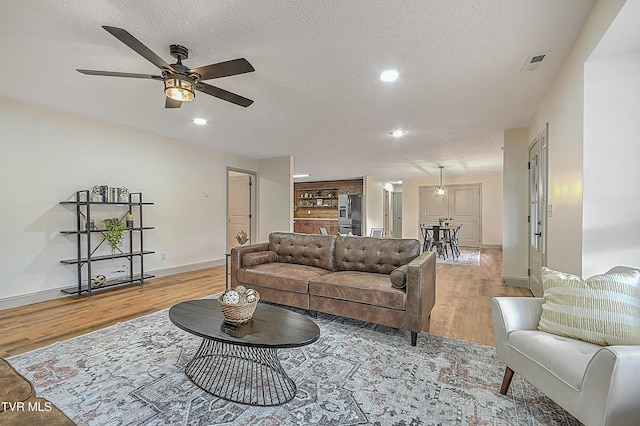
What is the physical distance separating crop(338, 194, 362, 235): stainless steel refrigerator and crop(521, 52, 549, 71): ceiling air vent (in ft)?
24.6

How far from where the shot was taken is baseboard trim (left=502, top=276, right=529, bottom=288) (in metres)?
4.53

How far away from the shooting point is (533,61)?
2.57 meters

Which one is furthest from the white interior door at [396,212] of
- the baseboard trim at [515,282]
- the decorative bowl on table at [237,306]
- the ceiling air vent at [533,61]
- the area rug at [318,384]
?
the decorative bowl on table at [237,306]

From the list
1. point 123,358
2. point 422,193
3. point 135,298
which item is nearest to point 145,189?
point 135,298

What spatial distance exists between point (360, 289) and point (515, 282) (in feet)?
10.7

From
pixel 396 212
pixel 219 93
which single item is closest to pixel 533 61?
pixel 219 93

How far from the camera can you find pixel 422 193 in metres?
10.7

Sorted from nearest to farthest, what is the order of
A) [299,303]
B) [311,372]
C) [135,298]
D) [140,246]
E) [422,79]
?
[311,372] < [422,79] < [299,303] < [135,298] < [140,246]

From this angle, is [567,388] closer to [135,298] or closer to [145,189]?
[135,298]

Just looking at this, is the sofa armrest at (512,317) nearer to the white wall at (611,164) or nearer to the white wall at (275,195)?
the white wall at (611,164)

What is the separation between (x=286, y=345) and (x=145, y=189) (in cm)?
434

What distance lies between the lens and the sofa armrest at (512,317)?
1812mm

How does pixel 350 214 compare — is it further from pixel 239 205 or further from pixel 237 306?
pixel 237 306

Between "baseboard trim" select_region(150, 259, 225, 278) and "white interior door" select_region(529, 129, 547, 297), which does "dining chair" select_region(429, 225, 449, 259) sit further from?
"baseboard trim" select_region(150, 259, 225, 278)
